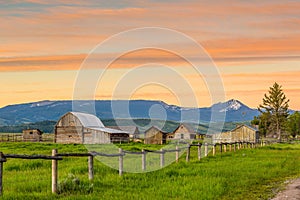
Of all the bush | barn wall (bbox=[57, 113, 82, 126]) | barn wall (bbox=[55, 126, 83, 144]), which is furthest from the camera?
barn wall (bbox=[57, 113, 82, 126])

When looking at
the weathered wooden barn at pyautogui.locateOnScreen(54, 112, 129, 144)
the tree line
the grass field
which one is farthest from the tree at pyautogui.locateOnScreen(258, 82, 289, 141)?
the grass field

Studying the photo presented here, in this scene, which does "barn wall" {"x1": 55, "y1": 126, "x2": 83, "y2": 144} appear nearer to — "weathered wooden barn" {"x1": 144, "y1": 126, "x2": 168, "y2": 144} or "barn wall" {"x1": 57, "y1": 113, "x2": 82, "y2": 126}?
"barn wall" {"x1": 57, "y1": 113, "x2": 82, "y2": 126}

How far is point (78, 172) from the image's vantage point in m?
24.9

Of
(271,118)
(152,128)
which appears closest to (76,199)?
(152,128)

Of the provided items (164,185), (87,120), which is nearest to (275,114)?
(87,120)

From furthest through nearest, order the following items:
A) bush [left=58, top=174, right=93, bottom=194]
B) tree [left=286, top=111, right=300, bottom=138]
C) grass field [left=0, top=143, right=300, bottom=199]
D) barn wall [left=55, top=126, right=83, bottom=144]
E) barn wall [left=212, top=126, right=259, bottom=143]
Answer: tree [left=286, top=111, right=300, bottom=138] < barn wall [left=212, top=126, right=259, bottom=143] < barn wall [left=55, top=126, right=83, bottom=144] < bush [left=58, top=174, right=93, bottom=194] < grass field [left=0, top=143, right=300, bottom=199]

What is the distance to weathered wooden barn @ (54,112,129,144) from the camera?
91562 millimetres

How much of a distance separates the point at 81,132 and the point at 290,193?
257 ft

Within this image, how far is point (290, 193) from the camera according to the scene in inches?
706

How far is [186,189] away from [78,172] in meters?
8.26

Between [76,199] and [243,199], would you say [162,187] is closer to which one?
[243,199]

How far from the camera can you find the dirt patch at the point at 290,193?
16856 millimetres

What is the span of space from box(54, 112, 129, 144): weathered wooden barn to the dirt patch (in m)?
71.0

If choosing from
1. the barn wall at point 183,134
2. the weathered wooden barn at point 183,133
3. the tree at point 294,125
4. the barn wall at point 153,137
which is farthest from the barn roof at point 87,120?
the tree at point 294,125
